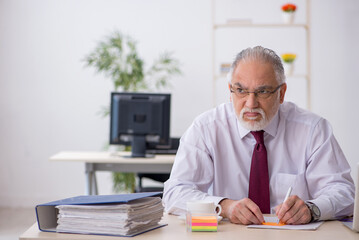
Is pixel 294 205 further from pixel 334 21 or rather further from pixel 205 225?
pixel 334 21

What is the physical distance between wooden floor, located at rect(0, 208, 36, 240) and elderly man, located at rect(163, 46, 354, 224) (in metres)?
2.96

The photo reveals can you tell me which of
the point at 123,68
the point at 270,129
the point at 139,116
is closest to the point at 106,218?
the point at 270,129

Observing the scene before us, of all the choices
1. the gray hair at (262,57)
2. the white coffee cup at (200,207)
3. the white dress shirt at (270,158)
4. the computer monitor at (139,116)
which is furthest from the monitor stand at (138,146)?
the white coffee cup at (200,207)

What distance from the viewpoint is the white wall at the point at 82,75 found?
599cm

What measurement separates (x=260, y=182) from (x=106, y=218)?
2.49 ft

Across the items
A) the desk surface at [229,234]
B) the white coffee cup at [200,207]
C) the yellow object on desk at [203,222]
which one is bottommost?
the desk surface at [229,234]

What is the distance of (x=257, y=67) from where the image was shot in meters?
2.00

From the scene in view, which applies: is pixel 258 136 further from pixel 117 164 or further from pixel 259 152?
pixel 117 164

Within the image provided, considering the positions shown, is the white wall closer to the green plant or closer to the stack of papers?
the green plant

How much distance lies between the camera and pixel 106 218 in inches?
58.9

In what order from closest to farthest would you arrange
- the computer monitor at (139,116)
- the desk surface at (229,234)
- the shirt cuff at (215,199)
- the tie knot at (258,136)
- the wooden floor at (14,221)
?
the desk surface at (229,234)
the shirt cuff at (215,199)
the tie knot at (258,136)
the computer monitor at (139,116)
the wooden floor at (14,221)

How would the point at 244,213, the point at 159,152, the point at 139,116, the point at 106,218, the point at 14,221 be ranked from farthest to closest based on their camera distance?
1. the point at 14,221
2. the point at 159,152
3. the point at 139,116
4. the point at 244,213
5. the point at 106,218

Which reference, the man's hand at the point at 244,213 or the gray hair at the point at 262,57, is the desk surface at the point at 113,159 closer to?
the gray hair at the point at 262,57

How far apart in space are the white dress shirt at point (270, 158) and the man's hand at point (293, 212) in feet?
0.94
